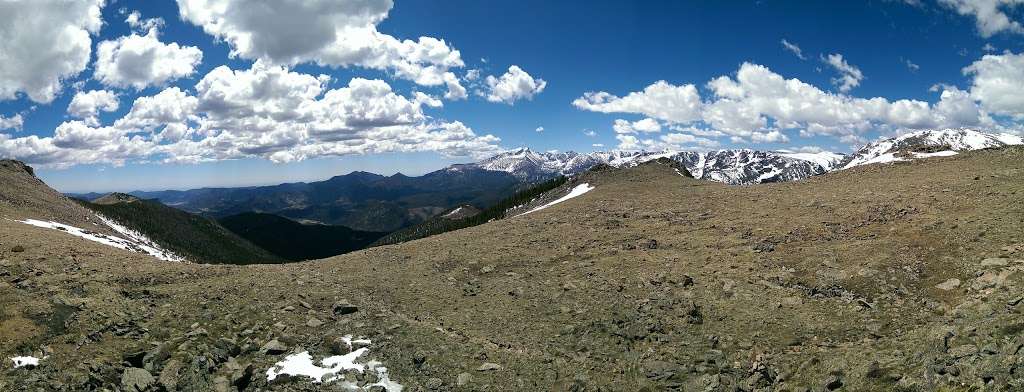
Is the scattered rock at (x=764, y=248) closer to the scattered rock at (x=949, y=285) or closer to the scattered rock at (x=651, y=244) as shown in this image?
the scattered rock at (x=651, y=244)

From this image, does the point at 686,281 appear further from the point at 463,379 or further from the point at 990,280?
the point at 463,379

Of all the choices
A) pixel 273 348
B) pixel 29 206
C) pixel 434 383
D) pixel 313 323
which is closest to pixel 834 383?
pixel 434 383

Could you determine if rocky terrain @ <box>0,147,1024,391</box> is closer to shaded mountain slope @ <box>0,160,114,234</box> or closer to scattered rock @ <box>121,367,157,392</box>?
scattered rock @ <box>121,367,157,392</box>

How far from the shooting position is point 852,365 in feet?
49.5

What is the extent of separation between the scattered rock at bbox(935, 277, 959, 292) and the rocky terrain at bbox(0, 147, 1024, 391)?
0.10 meters

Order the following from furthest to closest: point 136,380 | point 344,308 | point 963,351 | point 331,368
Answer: point 344,308 < point 331,368 < point 136,380 < point 963,351

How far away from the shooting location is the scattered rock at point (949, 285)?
20.2 metres

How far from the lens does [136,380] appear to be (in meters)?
16.6

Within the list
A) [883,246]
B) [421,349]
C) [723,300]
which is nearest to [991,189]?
[883,246]

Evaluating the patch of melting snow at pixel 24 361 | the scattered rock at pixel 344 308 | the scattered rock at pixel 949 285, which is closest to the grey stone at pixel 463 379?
the scattered rock at pixel 344 308

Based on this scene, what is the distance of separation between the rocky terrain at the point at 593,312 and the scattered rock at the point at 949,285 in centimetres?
10

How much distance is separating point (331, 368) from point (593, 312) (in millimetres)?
12371

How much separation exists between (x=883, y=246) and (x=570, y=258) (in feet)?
61.1

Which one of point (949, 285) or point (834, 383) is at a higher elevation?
point (949, 285)
